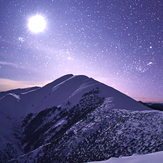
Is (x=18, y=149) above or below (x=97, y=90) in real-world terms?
below

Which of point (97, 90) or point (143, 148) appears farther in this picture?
point (97, 90)

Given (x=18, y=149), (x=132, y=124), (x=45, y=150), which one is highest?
(x=132, y=124)

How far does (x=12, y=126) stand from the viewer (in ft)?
136

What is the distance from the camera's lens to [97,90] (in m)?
39.3

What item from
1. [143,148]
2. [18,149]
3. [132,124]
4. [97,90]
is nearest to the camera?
[143,148]

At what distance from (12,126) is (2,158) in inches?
733

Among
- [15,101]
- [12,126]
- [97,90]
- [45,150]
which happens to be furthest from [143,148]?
[15,101]

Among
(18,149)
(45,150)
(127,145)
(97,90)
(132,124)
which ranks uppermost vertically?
(97,90)

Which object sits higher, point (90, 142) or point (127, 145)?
point (127, 145)

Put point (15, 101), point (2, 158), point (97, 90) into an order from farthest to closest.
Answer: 1. point (15, 101)
2. point (97, 90)
3. point (2, 158)

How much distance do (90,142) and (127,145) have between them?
6.16m

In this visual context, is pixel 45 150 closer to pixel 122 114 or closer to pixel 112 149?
pixel 112 149

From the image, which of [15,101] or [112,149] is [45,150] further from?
[15,101]

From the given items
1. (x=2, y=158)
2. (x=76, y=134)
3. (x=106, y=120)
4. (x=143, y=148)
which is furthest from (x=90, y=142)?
(x=2, y=158)
